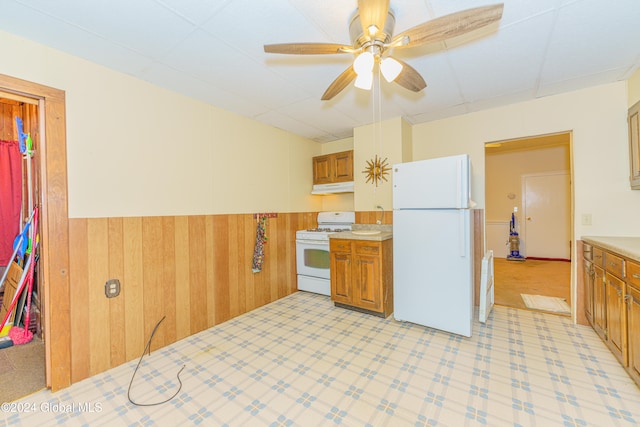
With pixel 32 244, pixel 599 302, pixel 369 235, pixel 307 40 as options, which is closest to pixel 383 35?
pixel 307 40

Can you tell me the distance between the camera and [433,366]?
2055 millimetres

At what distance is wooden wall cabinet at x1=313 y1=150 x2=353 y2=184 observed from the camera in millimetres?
3930

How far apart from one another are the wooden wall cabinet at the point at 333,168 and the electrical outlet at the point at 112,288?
114 inches

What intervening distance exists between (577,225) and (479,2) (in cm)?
246

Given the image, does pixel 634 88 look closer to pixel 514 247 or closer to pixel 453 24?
pixel 453 24

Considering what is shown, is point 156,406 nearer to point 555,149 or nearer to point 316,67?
point 316,67

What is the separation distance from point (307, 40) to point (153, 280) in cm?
233

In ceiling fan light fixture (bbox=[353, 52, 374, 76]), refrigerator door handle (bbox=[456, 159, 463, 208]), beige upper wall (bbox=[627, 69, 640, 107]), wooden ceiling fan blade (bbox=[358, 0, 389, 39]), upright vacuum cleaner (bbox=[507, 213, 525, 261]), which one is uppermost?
beige upper wall (bbox=[627, 69, 640, 107])

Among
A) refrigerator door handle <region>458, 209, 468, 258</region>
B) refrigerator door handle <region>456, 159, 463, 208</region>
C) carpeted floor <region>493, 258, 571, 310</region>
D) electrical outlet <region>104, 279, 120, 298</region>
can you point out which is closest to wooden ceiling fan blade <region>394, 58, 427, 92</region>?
refrigerator door handle <region>456, 159, 463, 208</region>

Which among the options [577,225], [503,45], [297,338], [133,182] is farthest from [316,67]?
[577,225]

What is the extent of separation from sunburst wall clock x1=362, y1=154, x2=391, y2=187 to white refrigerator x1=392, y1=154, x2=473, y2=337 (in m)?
0.62

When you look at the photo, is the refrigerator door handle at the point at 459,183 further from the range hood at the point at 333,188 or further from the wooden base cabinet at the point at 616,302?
the range hood at the point at 333,188

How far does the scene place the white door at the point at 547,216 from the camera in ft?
18.5

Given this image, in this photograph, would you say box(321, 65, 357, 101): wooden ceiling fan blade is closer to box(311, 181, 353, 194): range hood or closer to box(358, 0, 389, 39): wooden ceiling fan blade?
box(358, 0, 389, 39): wooden ceiling fan blade
